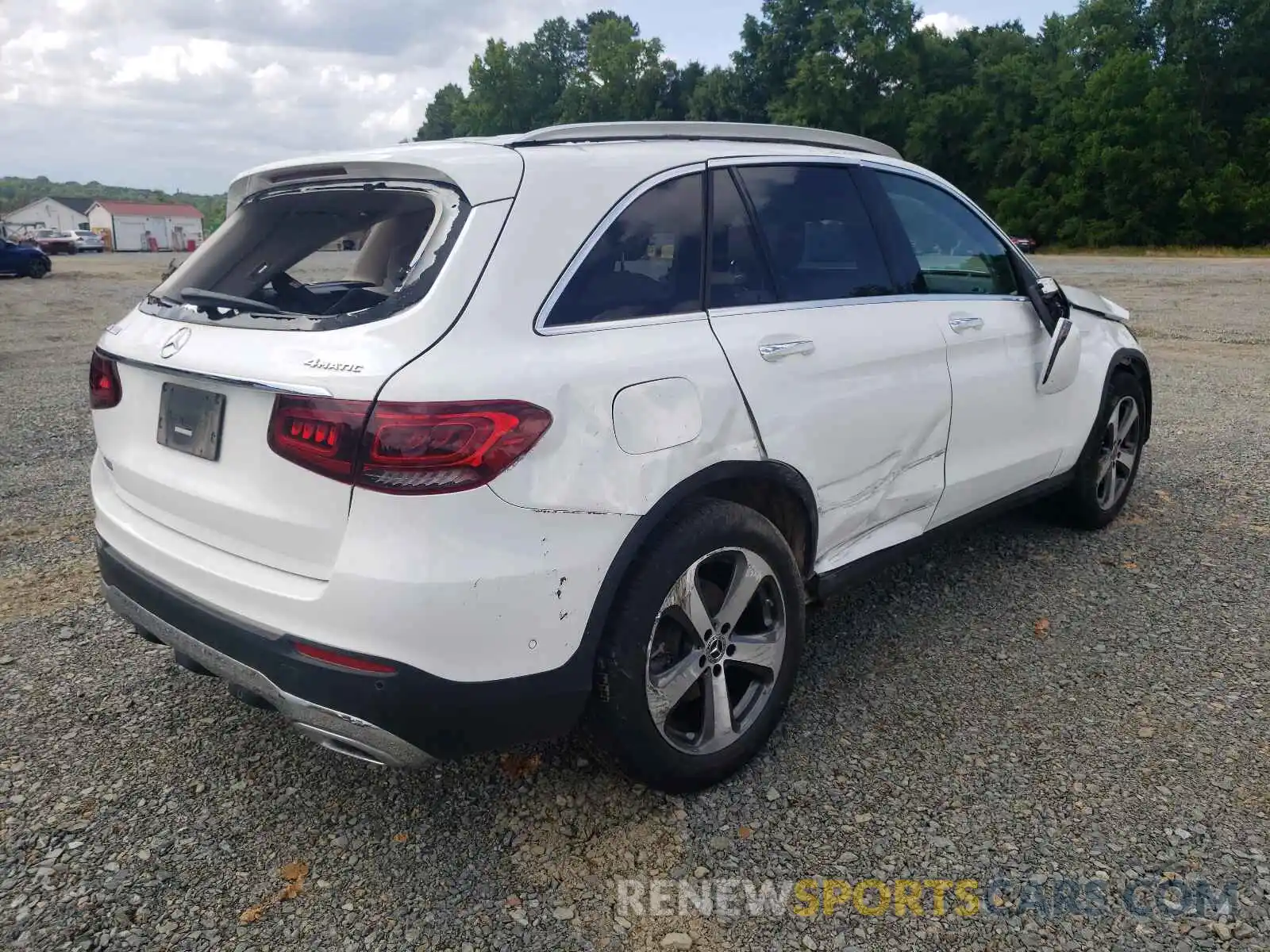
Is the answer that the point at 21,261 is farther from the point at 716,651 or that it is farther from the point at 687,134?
the point at 716,651

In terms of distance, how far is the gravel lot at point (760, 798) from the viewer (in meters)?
2.26

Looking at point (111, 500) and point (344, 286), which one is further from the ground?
point (344, 286)

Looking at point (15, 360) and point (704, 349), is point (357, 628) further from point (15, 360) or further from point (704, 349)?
point (15, 360)

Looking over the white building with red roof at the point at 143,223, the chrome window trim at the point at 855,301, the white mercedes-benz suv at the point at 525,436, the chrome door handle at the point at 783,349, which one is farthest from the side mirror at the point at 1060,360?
the white building with red roof at the point at 143,223

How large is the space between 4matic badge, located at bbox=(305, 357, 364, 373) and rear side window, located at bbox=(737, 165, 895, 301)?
136 cm

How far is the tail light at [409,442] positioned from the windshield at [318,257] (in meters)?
0.26

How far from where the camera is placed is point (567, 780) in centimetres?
283

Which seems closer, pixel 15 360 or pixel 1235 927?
pixel 1235 927

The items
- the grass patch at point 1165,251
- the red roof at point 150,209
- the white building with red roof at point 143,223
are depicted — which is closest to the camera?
the grass patch at point 1165,251

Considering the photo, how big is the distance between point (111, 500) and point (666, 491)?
162 centimetres

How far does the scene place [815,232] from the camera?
10.3 ft

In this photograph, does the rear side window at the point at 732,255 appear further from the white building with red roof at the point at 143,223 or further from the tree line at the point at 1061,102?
the white building with red roof at the point at 143,223

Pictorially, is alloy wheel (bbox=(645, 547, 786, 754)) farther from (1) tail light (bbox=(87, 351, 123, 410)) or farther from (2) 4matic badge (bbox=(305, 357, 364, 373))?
(1) tail light (bbox=(87, 351, 123, 410))

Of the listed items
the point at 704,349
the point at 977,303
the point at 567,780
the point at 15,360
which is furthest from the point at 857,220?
the point at 15,360
